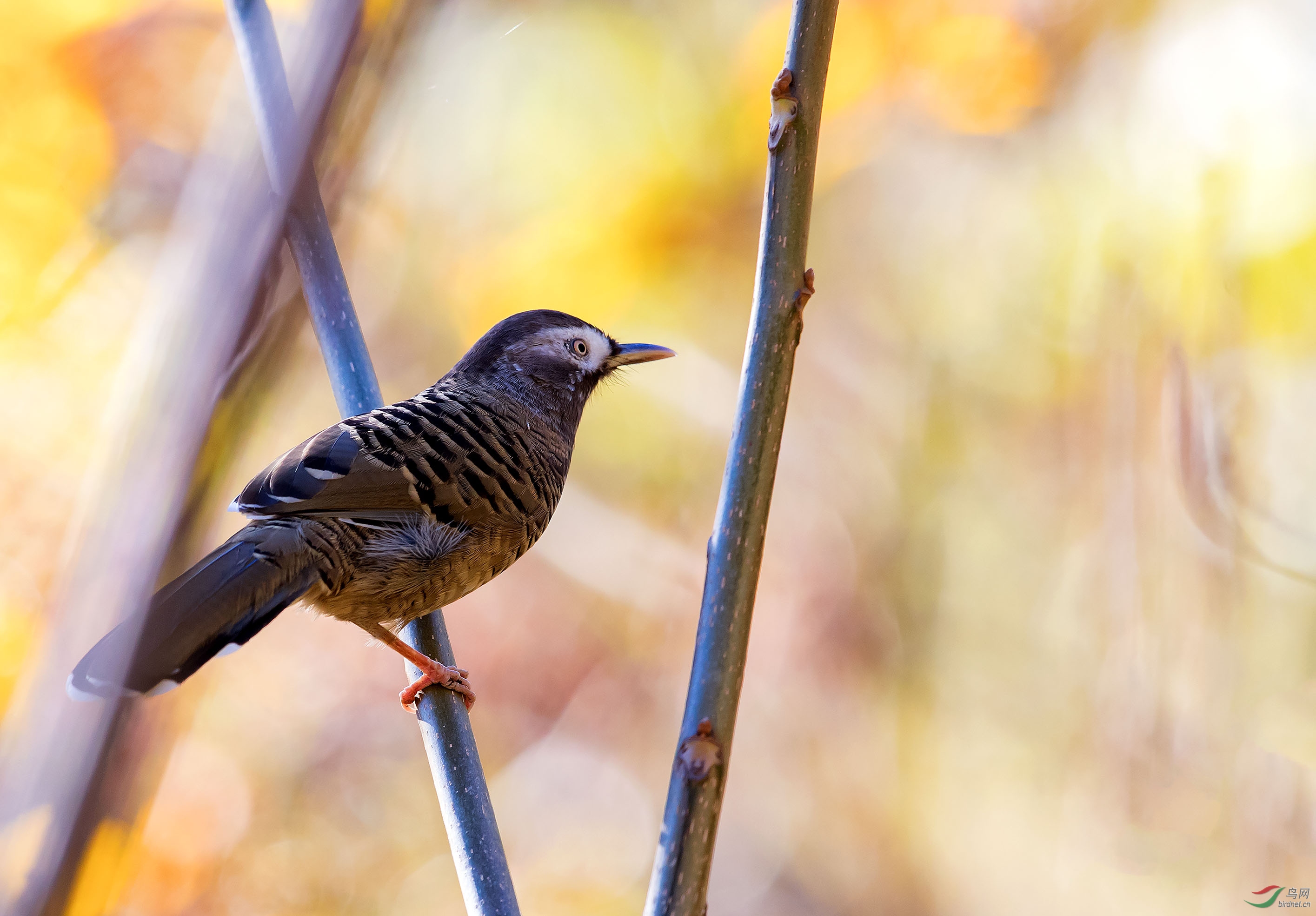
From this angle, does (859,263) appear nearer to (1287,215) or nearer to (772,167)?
(1287,215)

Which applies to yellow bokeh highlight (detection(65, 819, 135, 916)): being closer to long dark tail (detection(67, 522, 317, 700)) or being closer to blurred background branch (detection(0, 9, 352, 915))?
blurred background branch (detection(0, 9, 352, 915))

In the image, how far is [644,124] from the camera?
15.3ft

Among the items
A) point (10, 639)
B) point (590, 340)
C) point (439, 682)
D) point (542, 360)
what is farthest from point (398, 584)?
point (10, 639)

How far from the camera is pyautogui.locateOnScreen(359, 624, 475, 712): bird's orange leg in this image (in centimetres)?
212

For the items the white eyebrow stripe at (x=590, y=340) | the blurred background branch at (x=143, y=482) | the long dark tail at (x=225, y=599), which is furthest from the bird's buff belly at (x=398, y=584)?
the blurred background branch at (x=143, y=482)

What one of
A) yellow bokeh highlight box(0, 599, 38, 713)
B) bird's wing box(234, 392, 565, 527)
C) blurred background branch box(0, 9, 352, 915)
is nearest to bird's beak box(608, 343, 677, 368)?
bird's wing box(234, 392, 565, 527)

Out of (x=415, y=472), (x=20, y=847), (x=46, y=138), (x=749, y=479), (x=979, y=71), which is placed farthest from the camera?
(x=979, y=71)

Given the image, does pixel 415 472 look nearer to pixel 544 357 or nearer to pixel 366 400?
pixel 366 400

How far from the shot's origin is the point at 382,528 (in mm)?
2234

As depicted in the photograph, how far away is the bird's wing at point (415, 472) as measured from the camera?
217cm

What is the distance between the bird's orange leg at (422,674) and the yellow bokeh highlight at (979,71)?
376cm

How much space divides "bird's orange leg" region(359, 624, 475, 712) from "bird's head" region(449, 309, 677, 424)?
915mm

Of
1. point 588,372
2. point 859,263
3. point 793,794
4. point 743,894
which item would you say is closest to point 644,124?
point 859,263

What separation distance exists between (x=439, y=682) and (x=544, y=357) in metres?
1.26
